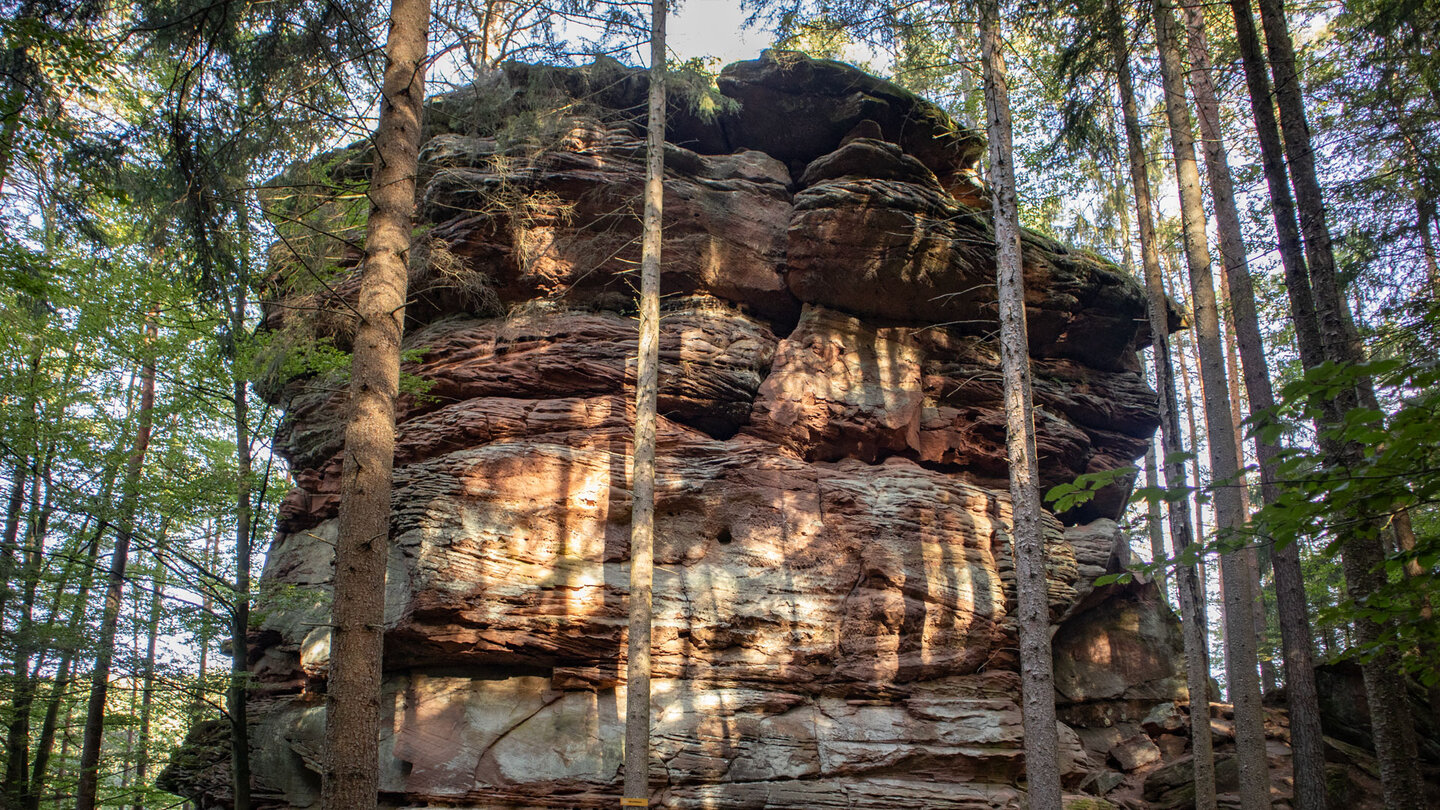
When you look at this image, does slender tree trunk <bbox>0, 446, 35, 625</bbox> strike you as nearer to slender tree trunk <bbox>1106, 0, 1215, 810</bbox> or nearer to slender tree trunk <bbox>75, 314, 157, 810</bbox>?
slender tree trunk <bbox>75, 314, 157, 810</bbox>

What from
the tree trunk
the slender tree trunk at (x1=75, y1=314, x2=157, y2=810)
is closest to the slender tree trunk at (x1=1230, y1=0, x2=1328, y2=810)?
the tree trunk

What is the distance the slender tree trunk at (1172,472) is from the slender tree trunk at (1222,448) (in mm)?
497

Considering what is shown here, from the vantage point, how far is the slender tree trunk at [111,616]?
1009 cm

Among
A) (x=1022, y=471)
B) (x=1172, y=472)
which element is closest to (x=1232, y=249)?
(x=1172, y=472)

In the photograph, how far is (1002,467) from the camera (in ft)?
45.0

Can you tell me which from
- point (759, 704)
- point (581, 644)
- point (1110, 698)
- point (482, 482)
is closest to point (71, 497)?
point (482, 482)

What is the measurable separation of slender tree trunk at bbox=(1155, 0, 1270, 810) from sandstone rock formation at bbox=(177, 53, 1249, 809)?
224 cm

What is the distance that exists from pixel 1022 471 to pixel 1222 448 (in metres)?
3.08

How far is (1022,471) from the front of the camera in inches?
370

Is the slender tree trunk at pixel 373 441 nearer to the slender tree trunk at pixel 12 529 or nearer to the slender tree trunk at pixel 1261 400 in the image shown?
the slender tree trunk at pixel 12 529

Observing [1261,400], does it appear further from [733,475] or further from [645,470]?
[645,470]

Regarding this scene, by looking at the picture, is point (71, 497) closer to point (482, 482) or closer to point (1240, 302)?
point (482, 482)

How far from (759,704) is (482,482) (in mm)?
4808

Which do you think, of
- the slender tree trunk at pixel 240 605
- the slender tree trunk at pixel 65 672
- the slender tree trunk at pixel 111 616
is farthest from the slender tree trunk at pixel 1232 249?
the slender tree trunk at pixel 65 672
